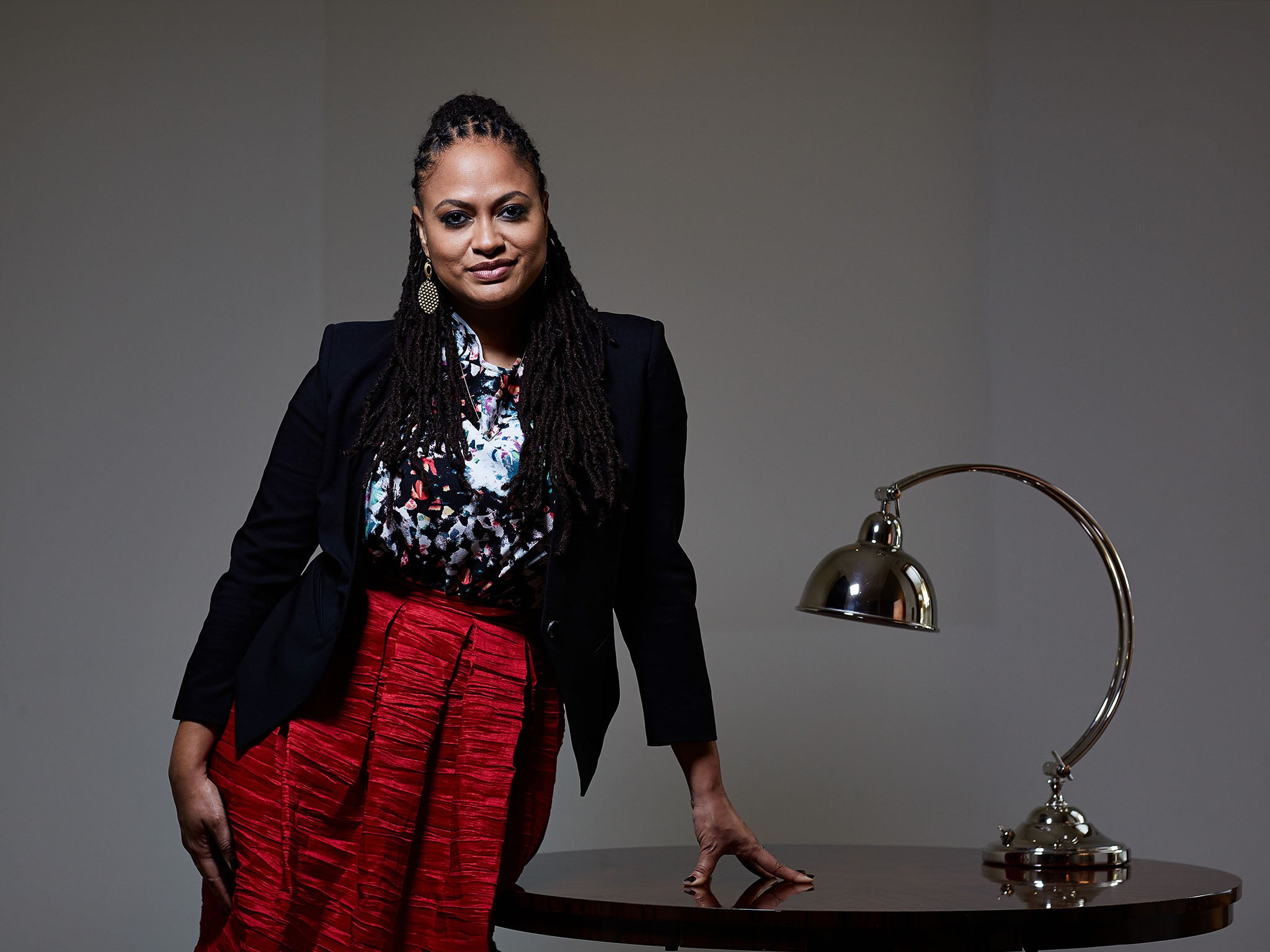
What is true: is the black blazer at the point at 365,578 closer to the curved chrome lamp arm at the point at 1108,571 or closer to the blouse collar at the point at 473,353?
the blouse collar at the point at 473,353

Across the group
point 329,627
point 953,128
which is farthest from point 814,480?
point 329,627

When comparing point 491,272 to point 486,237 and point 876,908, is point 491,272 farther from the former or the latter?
point 876,908

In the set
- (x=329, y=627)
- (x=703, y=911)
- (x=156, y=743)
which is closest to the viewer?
(x=703, y=911)

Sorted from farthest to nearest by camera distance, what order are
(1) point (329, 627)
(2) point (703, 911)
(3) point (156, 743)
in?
(3) point (156, 743) < (1) point (329, 627) < (2) point (703, 911)

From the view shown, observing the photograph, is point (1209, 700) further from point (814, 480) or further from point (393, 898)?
point (393, 898)

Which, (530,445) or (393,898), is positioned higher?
(530,445)

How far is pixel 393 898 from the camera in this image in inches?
62.6

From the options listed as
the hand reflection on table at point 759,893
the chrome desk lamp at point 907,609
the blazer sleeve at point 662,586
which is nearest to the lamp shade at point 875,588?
the chrome desk lamp at point 907,609

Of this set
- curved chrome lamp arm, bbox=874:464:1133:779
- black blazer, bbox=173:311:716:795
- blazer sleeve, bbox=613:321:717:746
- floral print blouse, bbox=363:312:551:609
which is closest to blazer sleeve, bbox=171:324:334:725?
black blazer, bbox=173:311:716:795

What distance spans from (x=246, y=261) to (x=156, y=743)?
113cm

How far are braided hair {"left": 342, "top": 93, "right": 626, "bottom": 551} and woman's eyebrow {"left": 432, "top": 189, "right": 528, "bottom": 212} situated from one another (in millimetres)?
49

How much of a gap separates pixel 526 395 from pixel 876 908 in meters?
0.71

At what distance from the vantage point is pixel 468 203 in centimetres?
166

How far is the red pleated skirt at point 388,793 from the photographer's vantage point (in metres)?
1.59
